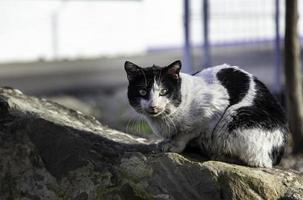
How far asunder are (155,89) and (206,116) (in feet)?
1.33

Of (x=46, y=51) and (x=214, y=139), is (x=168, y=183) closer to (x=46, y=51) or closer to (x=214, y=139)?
(x=214, y=139)

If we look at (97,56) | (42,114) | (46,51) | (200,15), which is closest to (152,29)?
(97,56)

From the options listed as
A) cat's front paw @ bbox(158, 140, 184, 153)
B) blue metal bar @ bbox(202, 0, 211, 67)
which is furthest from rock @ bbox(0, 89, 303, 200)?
blue metal bar @ bbox(202, 0, 211, 67)

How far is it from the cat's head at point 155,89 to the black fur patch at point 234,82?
39 cm

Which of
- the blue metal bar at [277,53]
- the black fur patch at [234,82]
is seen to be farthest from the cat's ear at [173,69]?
the blue metal bar at [277,53]

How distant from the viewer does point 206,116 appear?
15.5 ft

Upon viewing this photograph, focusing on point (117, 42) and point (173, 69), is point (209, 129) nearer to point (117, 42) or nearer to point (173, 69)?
point (173, 69)

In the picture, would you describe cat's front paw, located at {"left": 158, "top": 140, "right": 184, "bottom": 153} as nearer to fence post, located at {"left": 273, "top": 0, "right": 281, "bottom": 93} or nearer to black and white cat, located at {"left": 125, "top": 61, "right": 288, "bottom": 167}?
black and white cat, located at {"left": 125, "top": 61, "right": 288, "bottom": 167}

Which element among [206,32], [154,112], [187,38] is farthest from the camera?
[187,38]

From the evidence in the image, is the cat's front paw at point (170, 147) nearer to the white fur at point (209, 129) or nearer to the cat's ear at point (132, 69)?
the white fur at point (209, 129)

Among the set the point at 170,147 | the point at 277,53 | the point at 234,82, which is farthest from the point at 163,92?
the point at 277,53

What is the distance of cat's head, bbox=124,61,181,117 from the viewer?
462cm

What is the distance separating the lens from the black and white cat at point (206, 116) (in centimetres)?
469

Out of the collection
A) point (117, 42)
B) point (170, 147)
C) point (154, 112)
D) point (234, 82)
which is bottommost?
point (117, 42)
